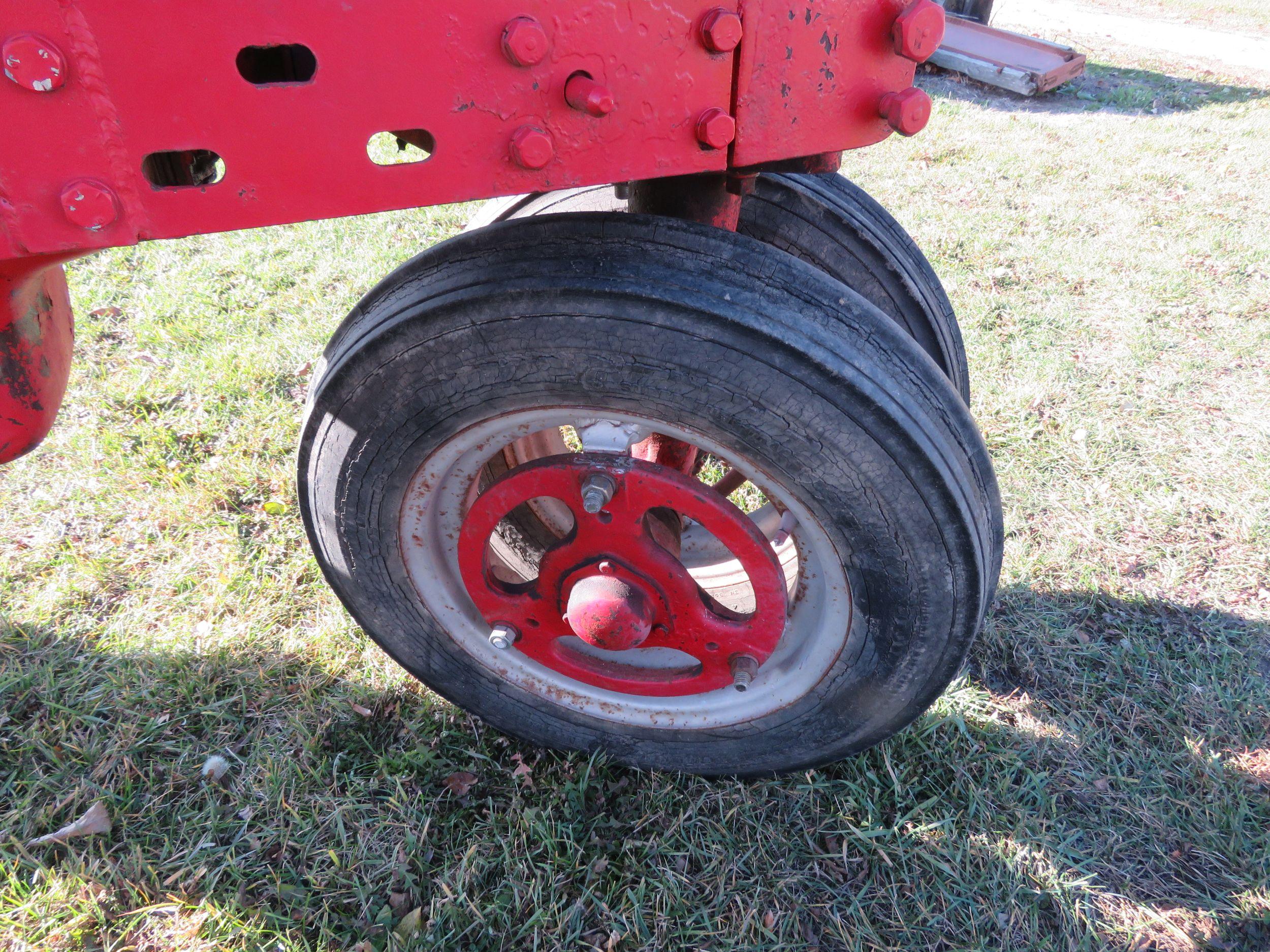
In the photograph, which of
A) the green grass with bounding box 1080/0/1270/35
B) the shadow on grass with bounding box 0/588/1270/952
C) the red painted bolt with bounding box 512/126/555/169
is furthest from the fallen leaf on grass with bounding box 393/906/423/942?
the green grass with bounding box 1080/0/1270/35

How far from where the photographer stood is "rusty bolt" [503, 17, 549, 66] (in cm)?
98

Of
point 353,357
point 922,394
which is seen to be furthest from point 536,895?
point 922,394

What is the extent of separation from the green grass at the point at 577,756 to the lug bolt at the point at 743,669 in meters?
0.39

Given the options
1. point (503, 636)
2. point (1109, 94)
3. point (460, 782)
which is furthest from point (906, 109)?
point (1109, 94)

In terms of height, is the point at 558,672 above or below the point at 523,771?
above

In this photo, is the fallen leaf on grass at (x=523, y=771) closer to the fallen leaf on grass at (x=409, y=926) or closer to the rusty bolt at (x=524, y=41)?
the fallen leaf on grass at (x=409, y=926)

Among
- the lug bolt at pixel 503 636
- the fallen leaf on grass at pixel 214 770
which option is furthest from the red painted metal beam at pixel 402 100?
the fallen leaf on grass at pixel 214 770

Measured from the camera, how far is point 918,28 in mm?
1133

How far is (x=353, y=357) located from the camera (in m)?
1.44

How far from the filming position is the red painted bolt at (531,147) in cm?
106

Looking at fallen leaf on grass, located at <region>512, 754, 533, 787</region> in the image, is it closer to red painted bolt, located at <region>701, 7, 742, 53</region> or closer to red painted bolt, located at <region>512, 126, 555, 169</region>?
red painted bolt, located at <region>512, 126, 555, 169</region>

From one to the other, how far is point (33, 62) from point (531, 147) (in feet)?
1.83

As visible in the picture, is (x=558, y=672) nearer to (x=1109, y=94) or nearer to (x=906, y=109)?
(x=906, y=109)

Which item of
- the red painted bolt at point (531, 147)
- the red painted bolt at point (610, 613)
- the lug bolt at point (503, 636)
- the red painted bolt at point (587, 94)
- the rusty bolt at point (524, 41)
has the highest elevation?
the rusty bolt at point (524, 41)
